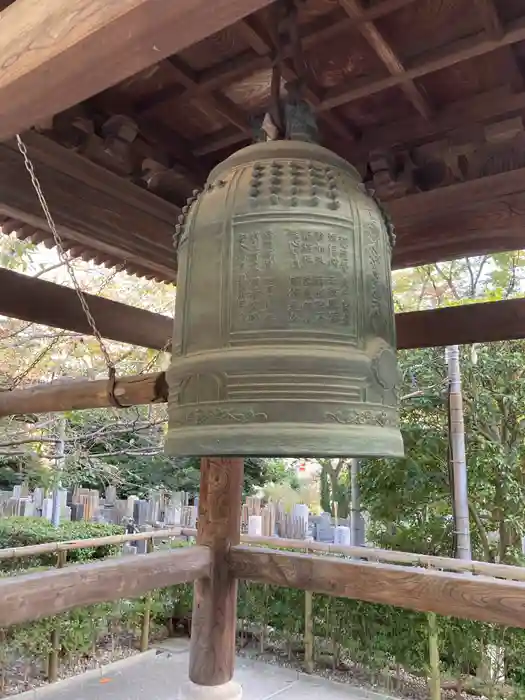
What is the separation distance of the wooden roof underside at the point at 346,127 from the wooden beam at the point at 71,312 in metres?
0.19

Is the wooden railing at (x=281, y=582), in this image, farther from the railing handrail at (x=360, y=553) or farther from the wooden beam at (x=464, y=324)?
the wooden beam at (x=464, y=324)

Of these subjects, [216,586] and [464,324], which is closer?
[464,324]

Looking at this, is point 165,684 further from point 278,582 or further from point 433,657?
point 278,582

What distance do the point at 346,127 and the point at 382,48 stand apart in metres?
0.43

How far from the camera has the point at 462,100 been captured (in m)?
1.74

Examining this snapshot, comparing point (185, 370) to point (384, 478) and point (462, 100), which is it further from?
point (384, 478)

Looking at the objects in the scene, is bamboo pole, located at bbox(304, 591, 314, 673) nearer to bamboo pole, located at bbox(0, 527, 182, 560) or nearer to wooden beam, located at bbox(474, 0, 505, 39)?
bamboo pole, located at bbox(0, 527, 182, 560)

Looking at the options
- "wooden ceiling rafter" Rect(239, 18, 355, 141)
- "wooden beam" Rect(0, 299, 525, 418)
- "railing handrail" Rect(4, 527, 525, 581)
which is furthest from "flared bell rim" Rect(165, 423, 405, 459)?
"railing handrail" Rect(4, 527, 525, 581)

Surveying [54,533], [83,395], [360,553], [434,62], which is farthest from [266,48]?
[54,533]

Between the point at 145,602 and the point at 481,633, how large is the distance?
2877mm

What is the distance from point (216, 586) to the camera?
291cm

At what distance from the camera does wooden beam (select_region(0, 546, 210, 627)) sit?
6.89ft

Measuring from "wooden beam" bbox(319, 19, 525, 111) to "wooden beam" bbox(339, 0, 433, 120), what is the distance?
26 mm

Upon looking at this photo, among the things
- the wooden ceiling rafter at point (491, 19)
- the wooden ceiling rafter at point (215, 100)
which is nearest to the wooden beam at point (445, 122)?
the wooden ceiling rafter at point (491, 19)
